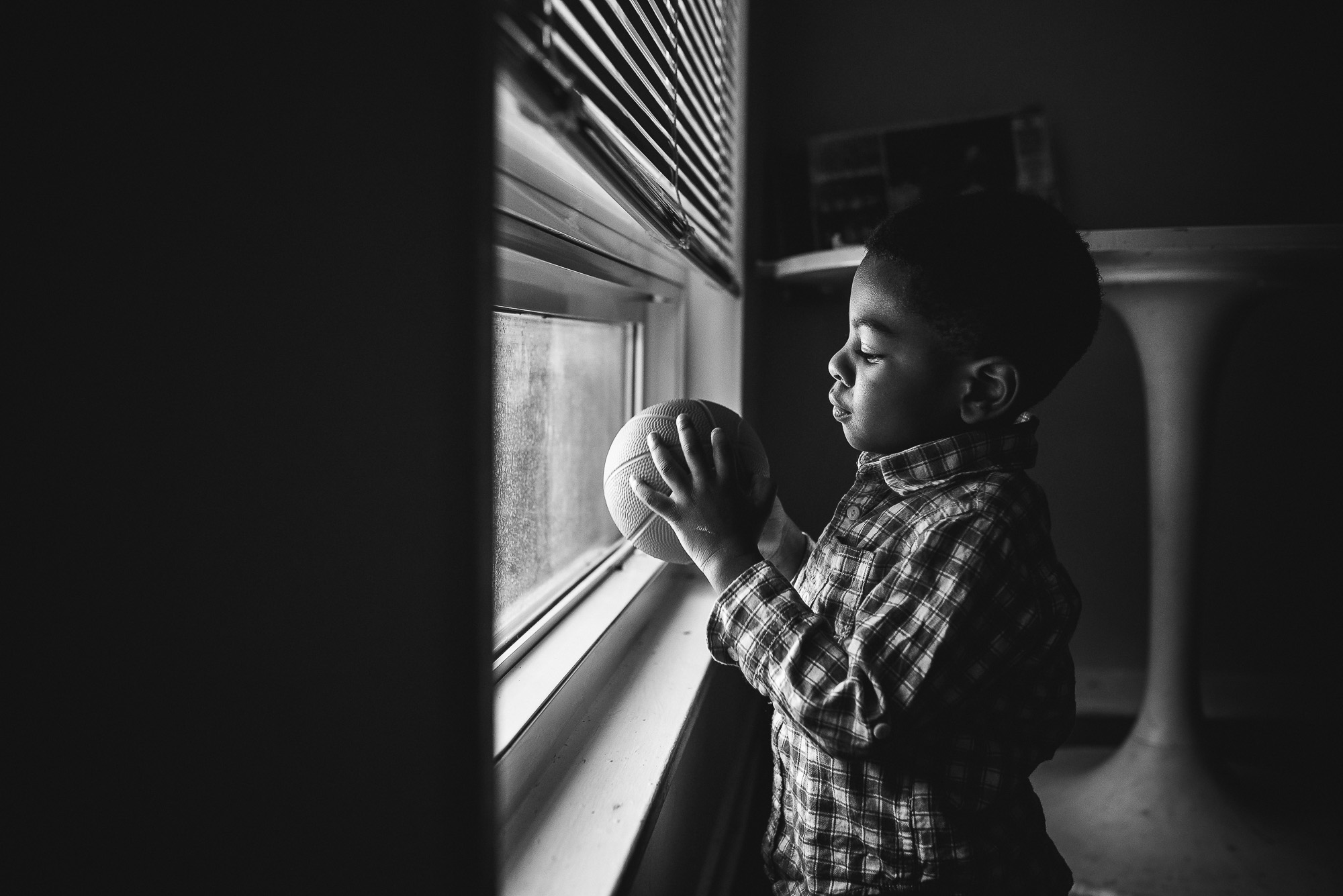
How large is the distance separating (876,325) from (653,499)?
303mm

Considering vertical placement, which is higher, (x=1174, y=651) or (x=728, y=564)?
(x=728, y=564)

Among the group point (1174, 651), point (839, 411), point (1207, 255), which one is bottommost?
point (1174, 651)

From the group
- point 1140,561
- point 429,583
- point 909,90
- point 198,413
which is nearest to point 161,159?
point 198,413

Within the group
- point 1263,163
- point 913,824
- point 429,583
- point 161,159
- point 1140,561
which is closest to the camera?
point 161,159

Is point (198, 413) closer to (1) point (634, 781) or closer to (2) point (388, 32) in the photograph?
(2) point (388, 32)

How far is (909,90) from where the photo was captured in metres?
2.20

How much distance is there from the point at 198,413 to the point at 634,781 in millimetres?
705

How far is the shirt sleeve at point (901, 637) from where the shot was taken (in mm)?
710

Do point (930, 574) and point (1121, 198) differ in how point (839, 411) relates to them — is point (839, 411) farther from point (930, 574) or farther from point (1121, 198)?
point (1121, 198)

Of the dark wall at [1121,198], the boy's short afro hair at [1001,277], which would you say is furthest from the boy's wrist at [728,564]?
the dark wall at [1121,198]

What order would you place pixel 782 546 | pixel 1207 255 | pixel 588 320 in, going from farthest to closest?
1. pixel 1207 255
2. pixel 588 320
3. pixel 782 546

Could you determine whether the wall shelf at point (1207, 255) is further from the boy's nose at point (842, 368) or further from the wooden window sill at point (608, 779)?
the wooden window sill at point (608, 779)

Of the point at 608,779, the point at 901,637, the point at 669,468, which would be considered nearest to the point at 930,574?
the point at 901,637

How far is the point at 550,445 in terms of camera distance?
4.01ft
